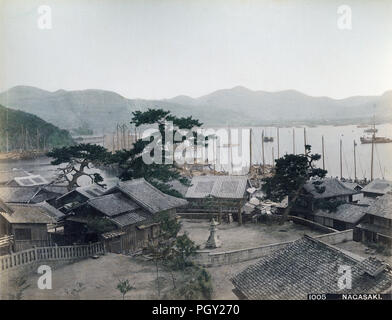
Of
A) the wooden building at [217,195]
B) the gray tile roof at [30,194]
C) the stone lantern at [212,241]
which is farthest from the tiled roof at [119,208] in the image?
the gray tile roof at [30,194]

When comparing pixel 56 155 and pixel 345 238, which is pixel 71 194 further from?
pixel 345 238

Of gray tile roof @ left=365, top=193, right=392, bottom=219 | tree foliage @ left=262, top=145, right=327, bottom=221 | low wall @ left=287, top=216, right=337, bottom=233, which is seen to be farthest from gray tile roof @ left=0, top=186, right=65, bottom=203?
gray tile roof @ left=365, top=193, right=392, bottom=219

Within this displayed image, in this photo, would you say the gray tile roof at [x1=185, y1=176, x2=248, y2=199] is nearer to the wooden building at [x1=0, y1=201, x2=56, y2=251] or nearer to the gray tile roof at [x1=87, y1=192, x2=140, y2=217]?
the gray tile roof at [x1=87, y1=192, x2=140, y2=217]

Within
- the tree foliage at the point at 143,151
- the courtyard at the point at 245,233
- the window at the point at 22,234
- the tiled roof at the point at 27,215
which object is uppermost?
the tree foliage at the point at 143,151

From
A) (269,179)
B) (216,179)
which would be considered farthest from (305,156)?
(216,179)

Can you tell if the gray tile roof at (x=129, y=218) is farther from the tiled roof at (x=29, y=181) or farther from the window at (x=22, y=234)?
the tiled roof at (x=29, y=181)
